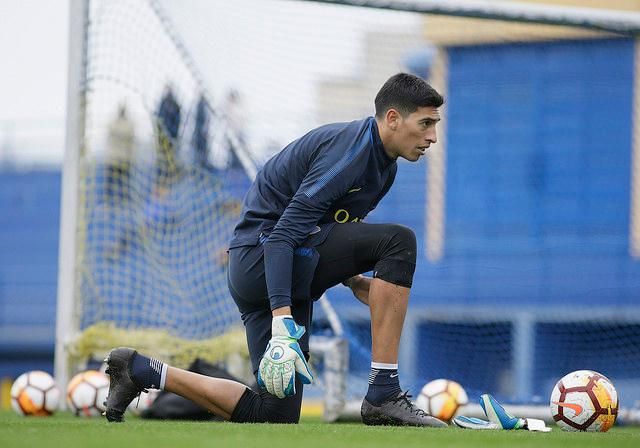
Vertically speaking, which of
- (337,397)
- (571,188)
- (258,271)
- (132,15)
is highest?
(132,15)

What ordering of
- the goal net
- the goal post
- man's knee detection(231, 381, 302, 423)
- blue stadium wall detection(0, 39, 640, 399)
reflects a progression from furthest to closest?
blue stadium wall detection(0, 39, 640, 399) < the goal net < the goal post < man's knee detection(231, 381, 302, 423)

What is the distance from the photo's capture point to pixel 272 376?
150 inches

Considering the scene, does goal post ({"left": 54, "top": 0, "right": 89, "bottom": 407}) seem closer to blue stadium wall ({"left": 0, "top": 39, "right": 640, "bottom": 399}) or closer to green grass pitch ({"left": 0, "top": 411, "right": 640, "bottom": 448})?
green grass pitch ({"left": 0, "top": 411, "right": 640, "bottom": 448})

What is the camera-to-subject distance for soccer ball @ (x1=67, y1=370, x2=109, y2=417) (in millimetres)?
5770

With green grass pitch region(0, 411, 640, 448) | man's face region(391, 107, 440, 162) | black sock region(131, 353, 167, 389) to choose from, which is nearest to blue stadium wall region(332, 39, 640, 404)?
man's face region(391, 107, 440, 162)

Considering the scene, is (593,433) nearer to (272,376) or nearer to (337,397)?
(272,376)

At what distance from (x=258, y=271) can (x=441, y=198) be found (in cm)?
701

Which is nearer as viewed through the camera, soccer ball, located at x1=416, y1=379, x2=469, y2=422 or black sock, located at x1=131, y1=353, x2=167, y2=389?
black sock, located at x1=131, y1=353, x2=167, y2=389

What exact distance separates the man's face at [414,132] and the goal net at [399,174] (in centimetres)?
215

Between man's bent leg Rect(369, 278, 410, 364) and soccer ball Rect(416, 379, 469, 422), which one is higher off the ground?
man's bent leg Rect(369, 278, 410, 364)

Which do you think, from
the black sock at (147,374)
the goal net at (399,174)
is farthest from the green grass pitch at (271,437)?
the goal net at (399,174)

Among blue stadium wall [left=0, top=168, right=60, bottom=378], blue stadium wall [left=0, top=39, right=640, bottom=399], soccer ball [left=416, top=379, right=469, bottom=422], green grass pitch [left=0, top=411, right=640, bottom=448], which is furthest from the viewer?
blue stadium wall [left=0, top=168, right=60, bottom=378]

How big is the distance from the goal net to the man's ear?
221cm

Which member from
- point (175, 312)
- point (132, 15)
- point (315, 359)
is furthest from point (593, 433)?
point (132, 15)
